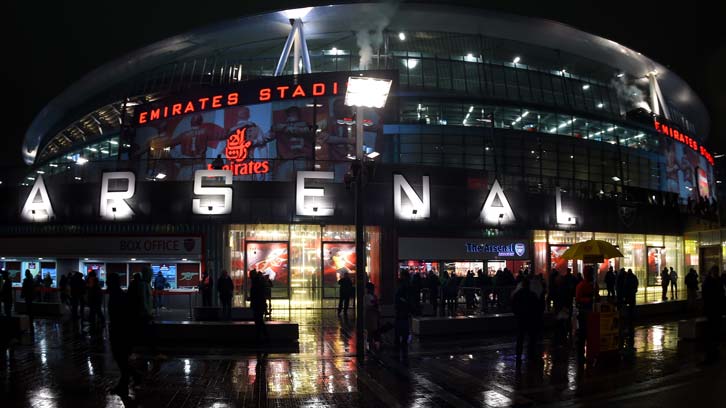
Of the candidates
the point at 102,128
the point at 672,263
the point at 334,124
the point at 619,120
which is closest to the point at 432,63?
the point at 334,124

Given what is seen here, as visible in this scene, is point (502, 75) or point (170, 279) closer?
point (170, 279)

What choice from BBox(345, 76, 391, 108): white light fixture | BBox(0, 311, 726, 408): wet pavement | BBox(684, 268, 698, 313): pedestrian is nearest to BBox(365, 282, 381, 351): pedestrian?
BBox(0, 311, 726, 408): wet pavement

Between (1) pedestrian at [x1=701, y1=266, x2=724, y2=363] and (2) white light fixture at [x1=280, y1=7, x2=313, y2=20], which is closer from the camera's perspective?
(1) pedestrian at [x1=701, y1=266, x2=724, y2=363]

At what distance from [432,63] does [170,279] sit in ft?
72.3

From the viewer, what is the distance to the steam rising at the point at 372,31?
128 ft

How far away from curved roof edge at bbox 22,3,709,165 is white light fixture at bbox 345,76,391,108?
79.7 feet

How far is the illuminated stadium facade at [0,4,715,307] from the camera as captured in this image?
28.1 meters

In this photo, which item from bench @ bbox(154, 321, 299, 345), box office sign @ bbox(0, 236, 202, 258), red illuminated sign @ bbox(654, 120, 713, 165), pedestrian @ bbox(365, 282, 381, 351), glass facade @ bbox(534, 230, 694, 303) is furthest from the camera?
red illuminated sign @ bbox(654, 120, 713, 165)

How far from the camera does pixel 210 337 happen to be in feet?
53.8

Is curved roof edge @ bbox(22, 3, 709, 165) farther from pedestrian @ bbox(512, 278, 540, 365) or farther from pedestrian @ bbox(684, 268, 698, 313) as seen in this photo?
pedestrian @ bbox(512, 278, 540, 365)

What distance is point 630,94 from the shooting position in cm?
4706

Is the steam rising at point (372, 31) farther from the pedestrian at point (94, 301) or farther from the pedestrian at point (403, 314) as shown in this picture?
the pedestrian at point (403, 314)

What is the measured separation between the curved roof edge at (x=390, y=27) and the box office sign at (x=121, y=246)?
18523 millimetres

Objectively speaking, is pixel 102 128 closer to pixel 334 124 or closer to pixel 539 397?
pixel 334 124
